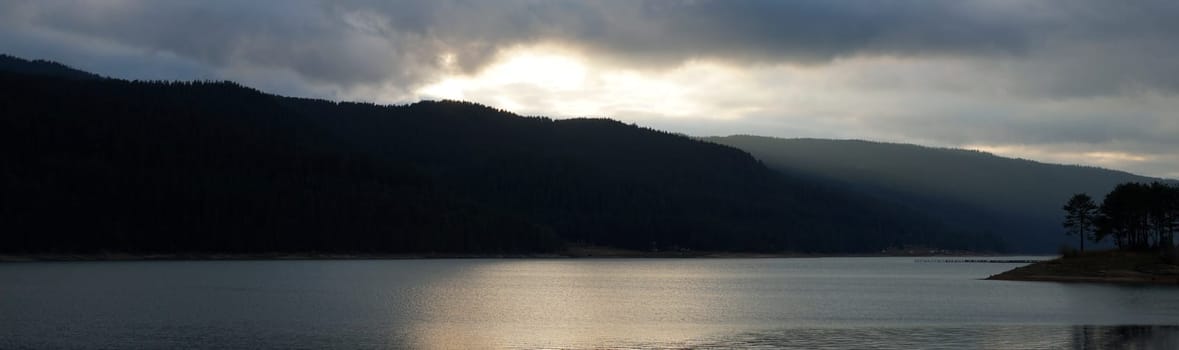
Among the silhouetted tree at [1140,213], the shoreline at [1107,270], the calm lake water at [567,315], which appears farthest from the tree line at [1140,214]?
the calm lake water at [567,315]

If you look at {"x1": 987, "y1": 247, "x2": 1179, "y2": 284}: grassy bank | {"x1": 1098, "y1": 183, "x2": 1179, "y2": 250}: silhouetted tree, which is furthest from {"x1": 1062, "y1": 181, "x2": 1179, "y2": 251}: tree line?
{"x1": 987, "y1": 247, "x2": 1179, "y2": 284}: grassy bank

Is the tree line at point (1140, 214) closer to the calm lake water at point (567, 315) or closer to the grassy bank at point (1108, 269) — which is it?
the grassy bank at point (1108, 269)

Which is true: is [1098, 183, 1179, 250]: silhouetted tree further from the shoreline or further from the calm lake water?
the calm lake water

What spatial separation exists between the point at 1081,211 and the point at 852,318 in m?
99.3

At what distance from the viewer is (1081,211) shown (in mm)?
174625

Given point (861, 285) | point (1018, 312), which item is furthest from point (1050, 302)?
point (861, 285)

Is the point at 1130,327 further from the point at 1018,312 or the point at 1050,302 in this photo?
the point at 1050,302

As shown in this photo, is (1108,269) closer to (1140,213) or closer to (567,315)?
(1140,213)

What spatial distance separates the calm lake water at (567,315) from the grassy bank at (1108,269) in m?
4.67

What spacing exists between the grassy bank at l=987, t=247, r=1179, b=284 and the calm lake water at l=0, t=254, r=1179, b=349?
4.67 metres

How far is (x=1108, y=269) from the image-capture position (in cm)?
13450

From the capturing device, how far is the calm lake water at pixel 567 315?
68125 millimetres

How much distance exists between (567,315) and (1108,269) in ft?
232

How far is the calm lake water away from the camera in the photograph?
68125 millimetres
